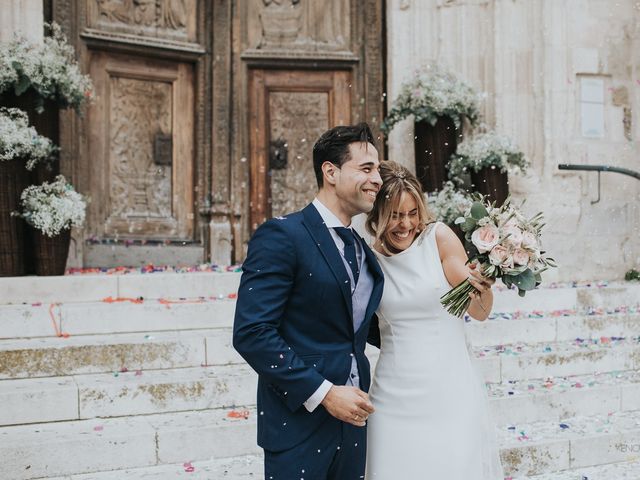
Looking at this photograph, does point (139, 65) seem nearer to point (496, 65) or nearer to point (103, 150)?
point (103, 150)

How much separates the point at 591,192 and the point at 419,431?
222 inches

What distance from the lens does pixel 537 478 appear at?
421cm

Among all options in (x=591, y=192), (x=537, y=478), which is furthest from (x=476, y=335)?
(x=591, y=192)

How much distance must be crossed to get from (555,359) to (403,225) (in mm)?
3054

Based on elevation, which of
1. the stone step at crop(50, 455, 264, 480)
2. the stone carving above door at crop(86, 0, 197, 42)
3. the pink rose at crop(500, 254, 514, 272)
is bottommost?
the stone step at crop(50, 455, 264, 480)

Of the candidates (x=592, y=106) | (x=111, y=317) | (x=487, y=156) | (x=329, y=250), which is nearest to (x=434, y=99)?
(x=487, y=156)

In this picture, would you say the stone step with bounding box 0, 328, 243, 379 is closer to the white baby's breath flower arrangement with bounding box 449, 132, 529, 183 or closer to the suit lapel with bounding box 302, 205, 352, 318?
the suit lapel with bounding box 302, 205, 352, 318

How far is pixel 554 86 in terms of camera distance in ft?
24.6

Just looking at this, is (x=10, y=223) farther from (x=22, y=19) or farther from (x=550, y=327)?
(x=550, y=327)

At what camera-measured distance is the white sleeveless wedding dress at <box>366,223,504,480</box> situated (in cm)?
271

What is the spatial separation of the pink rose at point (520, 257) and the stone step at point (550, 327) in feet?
10.1

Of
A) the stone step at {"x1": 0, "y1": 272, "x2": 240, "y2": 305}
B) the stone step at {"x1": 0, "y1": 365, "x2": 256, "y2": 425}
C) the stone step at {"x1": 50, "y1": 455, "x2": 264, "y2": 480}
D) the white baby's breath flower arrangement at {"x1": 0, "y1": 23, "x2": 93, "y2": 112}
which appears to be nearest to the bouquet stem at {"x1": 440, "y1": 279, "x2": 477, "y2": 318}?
the stone step at {"x1": 50, "y1": 455, "x2": 264, "y2": 480}

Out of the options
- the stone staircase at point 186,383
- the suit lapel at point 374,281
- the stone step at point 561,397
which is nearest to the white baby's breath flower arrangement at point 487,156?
the stone staircase at point 186,383

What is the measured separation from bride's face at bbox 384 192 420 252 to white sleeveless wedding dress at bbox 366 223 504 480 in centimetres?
5
